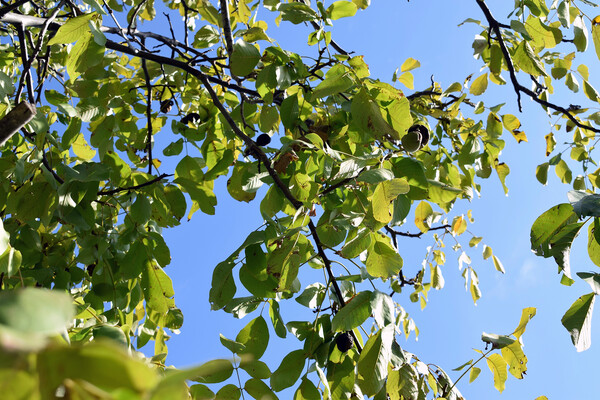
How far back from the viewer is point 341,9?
1771 mm

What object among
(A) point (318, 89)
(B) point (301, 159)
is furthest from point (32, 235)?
(A) point (318, 89)

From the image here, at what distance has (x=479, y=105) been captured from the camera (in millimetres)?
2393

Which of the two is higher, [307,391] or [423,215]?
[423,215]

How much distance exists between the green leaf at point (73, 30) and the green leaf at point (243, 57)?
482 mm

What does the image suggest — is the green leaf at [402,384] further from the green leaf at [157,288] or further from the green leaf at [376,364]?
the green leaf at [157,288]

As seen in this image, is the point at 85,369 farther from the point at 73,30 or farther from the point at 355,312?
the point at 73,30

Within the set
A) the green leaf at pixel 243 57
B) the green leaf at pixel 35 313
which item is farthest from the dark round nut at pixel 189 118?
the green leaf at pixel 35 313

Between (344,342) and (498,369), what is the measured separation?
1.78 ft

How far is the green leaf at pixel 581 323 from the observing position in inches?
46.2

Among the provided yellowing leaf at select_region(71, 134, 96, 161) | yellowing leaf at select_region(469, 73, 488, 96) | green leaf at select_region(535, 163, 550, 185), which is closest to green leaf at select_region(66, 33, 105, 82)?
yellowing leaf at select_region(71, 134, 96, 161)

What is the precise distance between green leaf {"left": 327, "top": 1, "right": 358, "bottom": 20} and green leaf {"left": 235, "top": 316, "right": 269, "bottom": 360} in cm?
112

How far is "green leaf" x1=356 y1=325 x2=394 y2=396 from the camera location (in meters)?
1.23

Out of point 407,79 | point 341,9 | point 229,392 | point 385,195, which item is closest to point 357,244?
point 385,195

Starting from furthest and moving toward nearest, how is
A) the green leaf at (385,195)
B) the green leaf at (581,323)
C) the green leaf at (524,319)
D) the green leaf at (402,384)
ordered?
the green leaf at (524,319) < the green leaf at (402,384) < the green leaf at (385,195) < the green leaf at (581,323)
